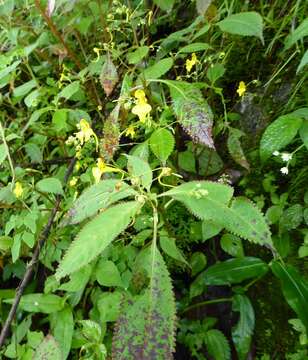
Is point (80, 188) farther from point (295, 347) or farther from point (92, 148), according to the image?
point (295, 347)

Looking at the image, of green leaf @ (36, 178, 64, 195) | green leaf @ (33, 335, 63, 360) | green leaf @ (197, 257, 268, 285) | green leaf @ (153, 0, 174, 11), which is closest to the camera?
green leaf @ (33, 335, 63, 360)

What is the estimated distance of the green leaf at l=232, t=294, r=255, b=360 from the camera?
2.87 feet

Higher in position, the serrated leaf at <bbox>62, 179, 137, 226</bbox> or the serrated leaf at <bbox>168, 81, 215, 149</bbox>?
the serrated leaf at <bbox>62, 179, 137, 226</bbox>

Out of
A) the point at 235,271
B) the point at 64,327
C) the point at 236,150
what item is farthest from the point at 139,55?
the point at 64,327

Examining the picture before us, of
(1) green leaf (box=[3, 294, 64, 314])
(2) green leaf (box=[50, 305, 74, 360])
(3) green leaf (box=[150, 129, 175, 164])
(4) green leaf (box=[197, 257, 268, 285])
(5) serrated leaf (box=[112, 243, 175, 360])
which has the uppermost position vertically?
(3) green leaf (box=[150, 129, 175, 164])

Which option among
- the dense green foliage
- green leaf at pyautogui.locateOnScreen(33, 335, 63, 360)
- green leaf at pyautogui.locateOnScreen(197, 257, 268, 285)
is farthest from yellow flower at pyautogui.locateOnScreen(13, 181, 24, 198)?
Answer: green leaf at pyautogui.locateOnScreen(197, 257, 268, 285)

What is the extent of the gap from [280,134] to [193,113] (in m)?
0.20

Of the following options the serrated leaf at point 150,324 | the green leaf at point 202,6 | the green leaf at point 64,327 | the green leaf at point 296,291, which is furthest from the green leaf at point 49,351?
the green leaf at point 202,6

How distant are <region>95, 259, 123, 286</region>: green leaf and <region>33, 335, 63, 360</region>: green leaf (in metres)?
0.17

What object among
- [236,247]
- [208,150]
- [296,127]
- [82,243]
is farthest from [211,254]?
[82,243]

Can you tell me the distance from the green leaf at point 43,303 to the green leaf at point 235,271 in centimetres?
34

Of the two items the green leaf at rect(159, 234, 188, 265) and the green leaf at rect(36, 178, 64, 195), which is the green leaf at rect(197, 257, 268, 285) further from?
the green leaf at rect(36, 178, 64, 195)

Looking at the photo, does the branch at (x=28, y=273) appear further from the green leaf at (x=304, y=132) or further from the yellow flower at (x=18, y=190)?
the green leaf at (x=304, y=132)

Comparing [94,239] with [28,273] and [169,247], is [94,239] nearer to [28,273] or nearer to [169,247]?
[169,247]
